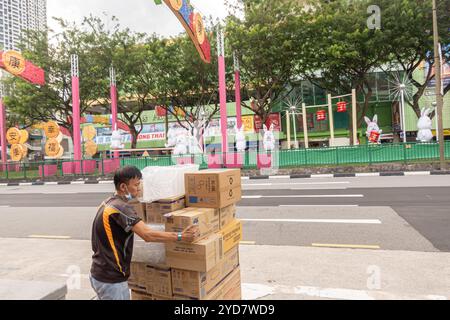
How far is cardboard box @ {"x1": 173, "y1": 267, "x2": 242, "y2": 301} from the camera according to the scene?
2893 mm

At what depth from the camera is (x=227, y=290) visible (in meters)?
3.14

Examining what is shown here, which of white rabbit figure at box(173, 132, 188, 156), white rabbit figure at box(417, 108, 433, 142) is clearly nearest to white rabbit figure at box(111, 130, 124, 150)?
white rabbit figure at box(173, 132, 188, 156)

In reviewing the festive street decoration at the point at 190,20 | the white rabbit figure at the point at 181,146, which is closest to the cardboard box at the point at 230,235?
the festive street decoration at the point at 190,20

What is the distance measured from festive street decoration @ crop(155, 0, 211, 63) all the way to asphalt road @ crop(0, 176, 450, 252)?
9.01 metres

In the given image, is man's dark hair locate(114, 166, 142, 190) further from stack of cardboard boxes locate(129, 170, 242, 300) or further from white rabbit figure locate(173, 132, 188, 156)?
white rabbit figure locate(173, 132, 188, 156)

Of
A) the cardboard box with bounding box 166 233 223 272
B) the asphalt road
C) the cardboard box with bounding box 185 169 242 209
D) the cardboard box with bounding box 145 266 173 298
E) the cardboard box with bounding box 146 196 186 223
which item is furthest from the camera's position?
the asphalt road

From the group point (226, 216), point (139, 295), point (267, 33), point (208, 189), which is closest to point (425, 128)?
point (267, 33)

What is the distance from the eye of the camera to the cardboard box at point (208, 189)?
3.11 metres

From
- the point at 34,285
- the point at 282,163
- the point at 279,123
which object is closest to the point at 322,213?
the point at 34,285

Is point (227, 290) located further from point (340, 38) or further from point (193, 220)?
point (340, 38)

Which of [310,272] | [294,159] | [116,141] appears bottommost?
[310,272]

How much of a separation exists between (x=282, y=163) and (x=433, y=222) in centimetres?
1339

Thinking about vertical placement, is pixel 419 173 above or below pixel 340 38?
below

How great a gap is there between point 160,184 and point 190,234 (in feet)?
2.03
